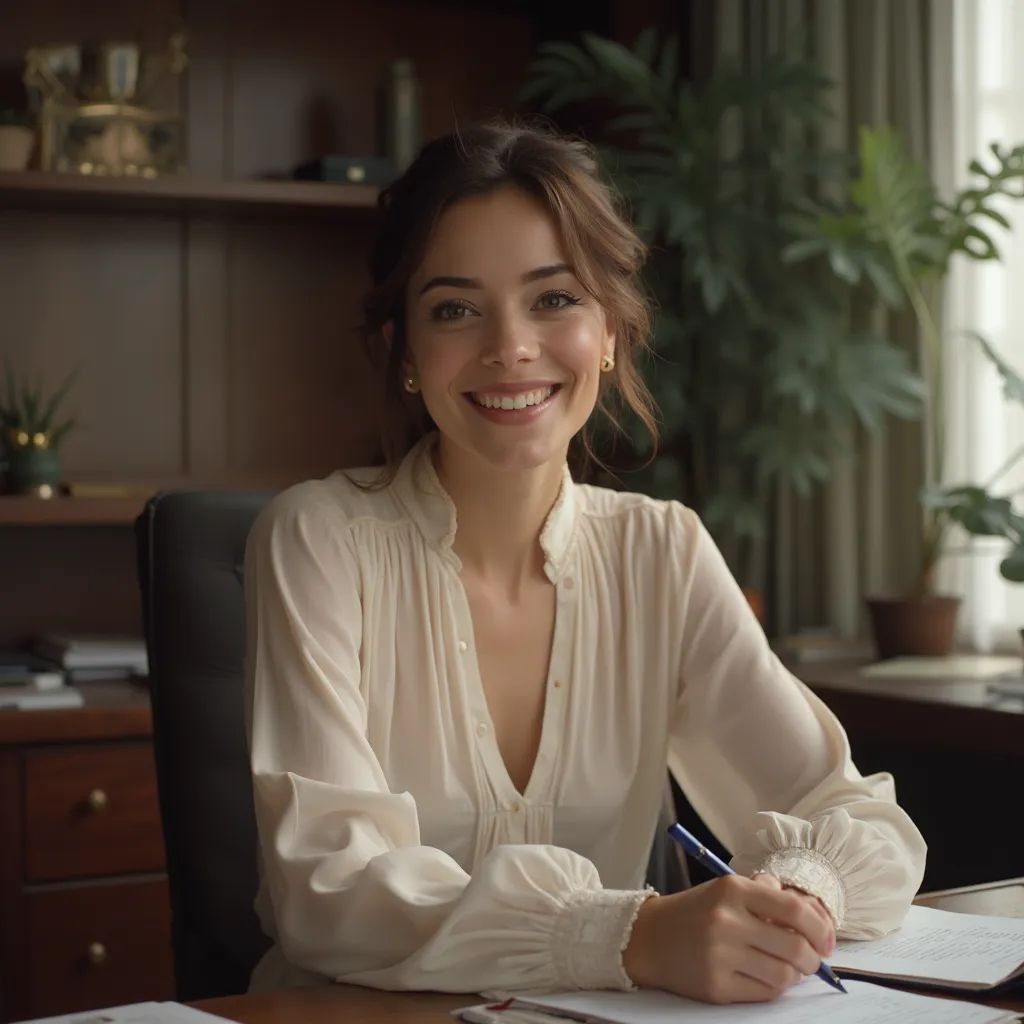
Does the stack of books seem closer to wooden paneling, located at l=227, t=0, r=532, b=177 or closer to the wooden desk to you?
wooden paneling, located at l=227, t=0, r=532, b=177

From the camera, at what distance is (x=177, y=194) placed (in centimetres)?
315

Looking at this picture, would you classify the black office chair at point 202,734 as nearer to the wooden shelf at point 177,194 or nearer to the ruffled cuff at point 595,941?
the ruffled cuff at point 595,941

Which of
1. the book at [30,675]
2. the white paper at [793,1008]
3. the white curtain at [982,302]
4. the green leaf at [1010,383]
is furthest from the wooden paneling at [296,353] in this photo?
the white paper at [793,1008]

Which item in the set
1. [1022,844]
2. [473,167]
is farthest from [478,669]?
[1022,844]

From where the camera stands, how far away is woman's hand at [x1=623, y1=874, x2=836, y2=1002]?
1.12 m

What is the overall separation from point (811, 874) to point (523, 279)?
0.66 meters

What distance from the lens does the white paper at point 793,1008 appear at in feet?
3.49

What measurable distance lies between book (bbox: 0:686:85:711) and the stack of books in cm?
18

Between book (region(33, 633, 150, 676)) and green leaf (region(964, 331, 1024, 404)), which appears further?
book (region(33, 633, 150, 676))

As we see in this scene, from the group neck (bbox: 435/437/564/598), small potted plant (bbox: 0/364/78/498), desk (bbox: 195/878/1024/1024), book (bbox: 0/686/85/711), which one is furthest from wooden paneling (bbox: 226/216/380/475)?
desk (bbox: 195/878/1024/1024)

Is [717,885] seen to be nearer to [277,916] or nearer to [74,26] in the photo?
[277,916]

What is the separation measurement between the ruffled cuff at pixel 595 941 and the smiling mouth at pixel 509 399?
609 millimetres

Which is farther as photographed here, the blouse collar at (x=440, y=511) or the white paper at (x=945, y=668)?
the white paper at (x=945, y=668)

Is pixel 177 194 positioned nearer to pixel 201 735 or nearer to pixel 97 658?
pixel 97 658
